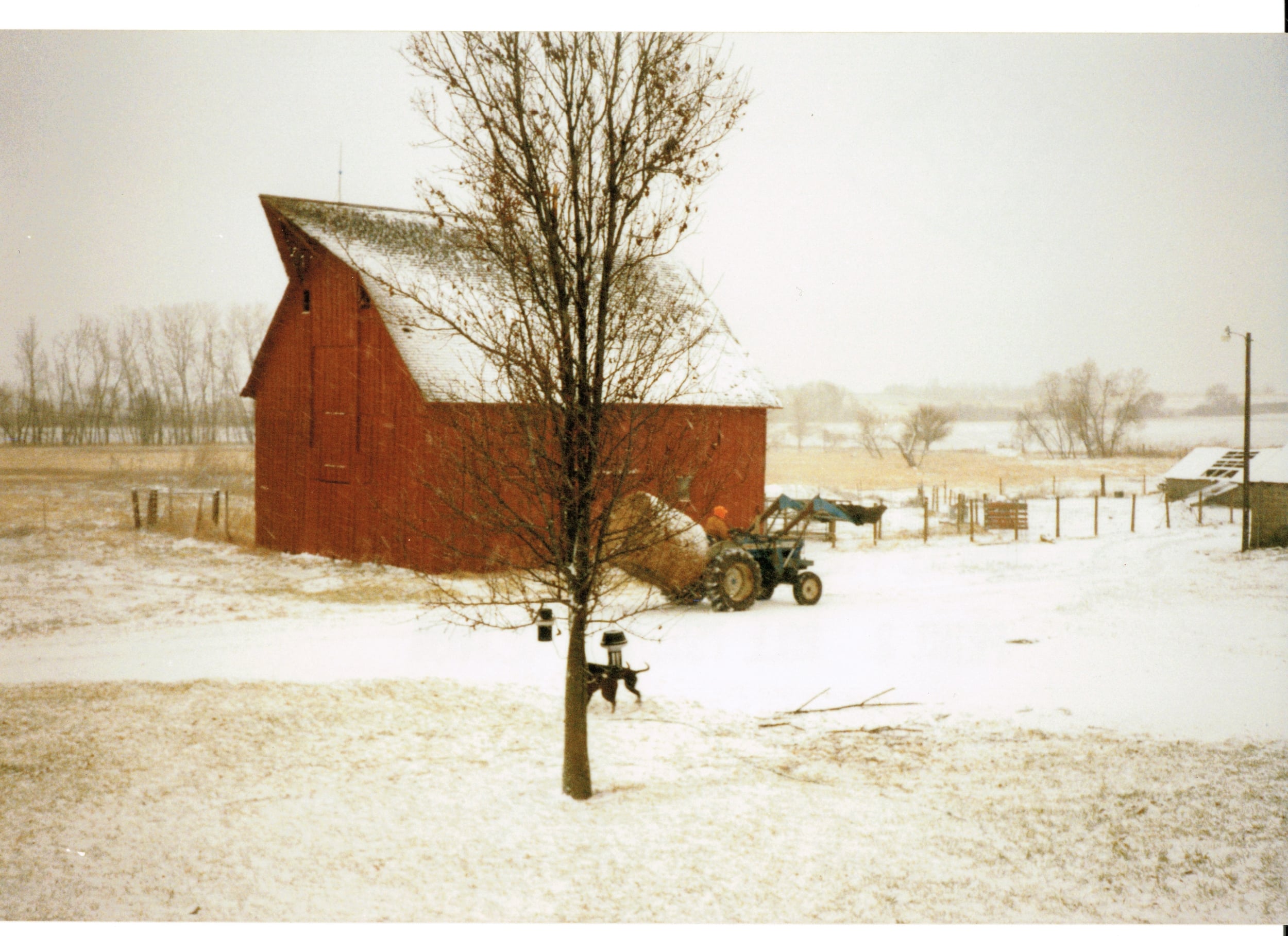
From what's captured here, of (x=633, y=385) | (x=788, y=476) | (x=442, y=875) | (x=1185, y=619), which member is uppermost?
(x=633, y=385)

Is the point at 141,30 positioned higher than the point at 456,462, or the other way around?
the point at 141,30

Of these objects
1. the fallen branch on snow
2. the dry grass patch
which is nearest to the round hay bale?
the fallen branch on snow

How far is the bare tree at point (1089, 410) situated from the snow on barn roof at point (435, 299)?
2160 millimetres

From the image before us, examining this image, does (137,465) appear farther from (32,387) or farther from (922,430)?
(922,430)

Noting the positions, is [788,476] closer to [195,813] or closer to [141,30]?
[195,813]

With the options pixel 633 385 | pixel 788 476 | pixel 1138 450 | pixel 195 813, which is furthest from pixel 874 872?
pixel 788 476

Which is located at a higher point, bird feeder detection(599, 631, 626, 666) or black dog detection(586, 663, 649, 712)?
bird feeder detection(599, 631, 626, 666)

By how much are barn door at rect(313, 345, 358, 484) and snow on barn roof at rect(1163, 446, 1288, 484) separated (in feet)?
25.4

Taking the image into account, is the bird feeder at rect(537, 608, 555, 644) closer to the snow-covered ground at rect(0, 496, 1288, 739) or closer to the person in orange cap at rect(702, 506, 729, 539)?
the snow-covered ground at rect(0, 496, 1288, 739)

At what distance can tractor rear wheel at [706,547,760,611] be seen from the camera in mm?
7312

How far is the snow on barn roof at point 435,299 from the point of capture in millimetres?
4430

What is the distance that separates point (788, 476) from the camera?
8.27m

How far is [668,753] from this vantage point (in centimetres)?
473

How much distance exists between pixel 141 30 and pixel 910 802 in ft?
22.1
